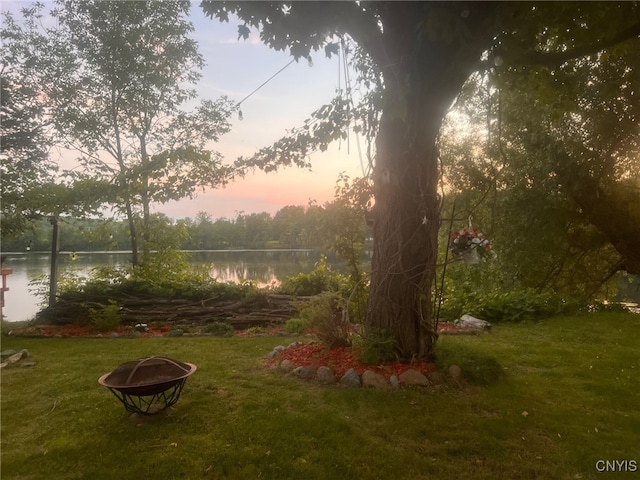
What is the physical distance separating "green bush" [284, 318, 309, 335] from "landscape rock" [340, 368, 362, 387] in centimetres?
275

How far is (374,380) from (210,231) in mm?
18964

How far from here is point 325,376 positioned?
4.32m

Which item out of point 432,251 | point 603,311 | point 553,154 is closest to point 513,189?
point 553,154

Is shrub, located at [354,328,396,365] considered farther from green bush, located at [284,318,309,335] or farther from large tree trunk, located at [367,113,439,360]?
green bush, located at [284,318,309,335]

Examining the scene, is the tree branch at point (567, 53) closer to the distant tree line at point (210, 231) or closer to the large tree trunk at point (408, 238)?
the large tree trunk at point (408, 238)

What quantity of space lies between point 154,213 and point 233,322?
14.7ft

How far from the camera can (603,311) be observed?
8773mm

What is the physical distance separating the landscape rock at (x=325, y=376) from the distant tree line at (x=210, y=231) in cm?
174

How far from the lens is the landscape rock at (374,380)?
13.4ft

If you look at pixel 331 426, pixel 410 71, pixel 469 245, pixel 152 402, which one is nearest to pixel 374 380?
pixel 331 426

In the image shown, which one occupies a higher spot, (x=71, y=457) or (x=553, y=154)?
(x=553, y=154)

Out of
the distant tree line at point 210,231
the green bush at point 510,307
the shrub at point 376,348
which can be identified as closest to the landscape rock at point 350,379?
the shrub at point 376,348

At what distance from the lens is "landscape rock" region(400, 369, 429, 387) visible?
13.6 feet

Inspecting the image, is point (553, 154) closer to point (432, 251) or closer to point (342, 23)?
point (432, 251)
